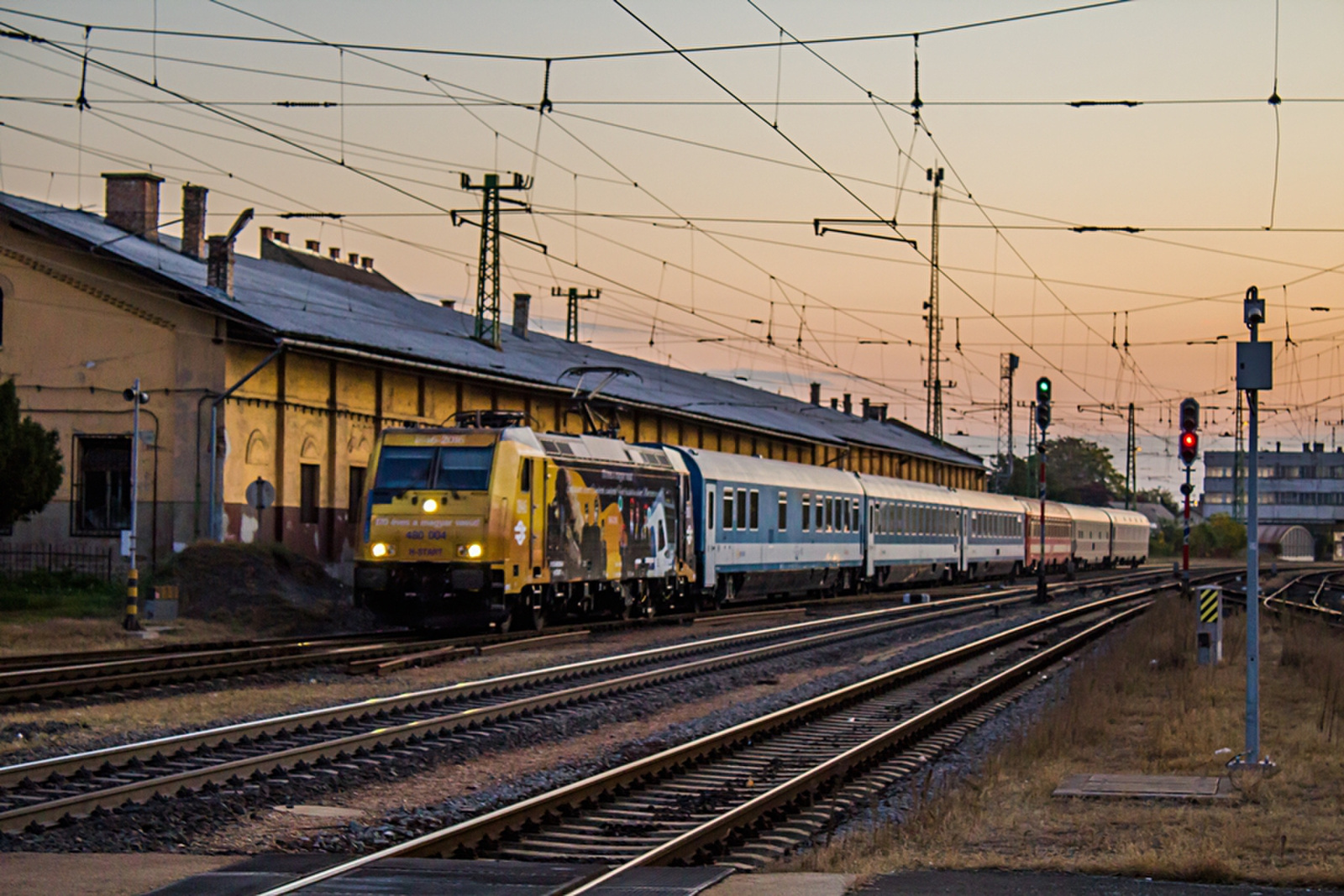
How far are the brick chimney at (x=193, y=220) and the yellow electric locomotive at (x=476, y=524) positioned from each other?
14.7 m

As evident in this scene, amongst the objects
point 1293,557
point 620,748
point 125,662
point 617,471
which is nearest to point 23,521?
point 617,471

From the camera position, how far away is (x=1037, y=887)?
8164 millimetres

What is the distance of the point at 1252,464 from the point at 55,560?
25111 mm

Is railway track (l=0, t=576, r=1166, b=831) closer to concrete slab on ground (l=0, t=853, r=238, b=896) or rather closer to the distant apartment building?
concrete slab on ground (l=0, t=853, r=238, b=896)

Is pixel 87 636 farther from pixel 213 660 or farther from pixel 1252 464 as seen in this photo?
pixel 1252 464

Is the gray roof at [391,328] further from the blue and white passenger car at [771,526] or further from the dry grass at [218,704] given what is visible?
the dry grass at [218,704]

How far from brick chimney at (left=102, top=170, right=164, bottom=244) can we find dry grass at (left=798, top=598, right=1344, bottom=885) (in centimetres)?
2546

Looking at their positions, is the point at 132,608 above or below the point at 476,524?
below

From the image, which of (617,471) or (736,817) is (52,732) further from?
(617,471)

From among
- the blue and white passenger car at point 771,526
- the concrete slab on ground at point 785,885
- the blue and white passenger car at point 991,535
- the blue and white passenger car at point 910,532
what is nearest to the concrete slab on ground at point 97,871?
the concrete slab on ground at point 785,885

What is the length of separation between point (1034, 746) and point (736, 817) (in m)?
4.53

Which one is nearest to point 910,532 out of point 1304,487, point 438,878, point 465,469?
point 465,469

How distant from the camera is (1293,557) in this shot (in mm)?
129000

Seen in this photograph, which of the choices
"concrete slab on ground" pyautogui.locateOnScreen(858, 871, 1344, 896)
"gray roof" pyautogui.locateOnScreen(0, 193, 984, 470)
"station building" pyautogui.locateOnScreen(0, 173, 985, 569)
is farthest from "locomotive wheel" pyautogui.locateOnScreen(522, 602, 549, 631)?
"concrete slab on ground" pyautogui.locateOnScreen(858, 871, 1344, 896)
